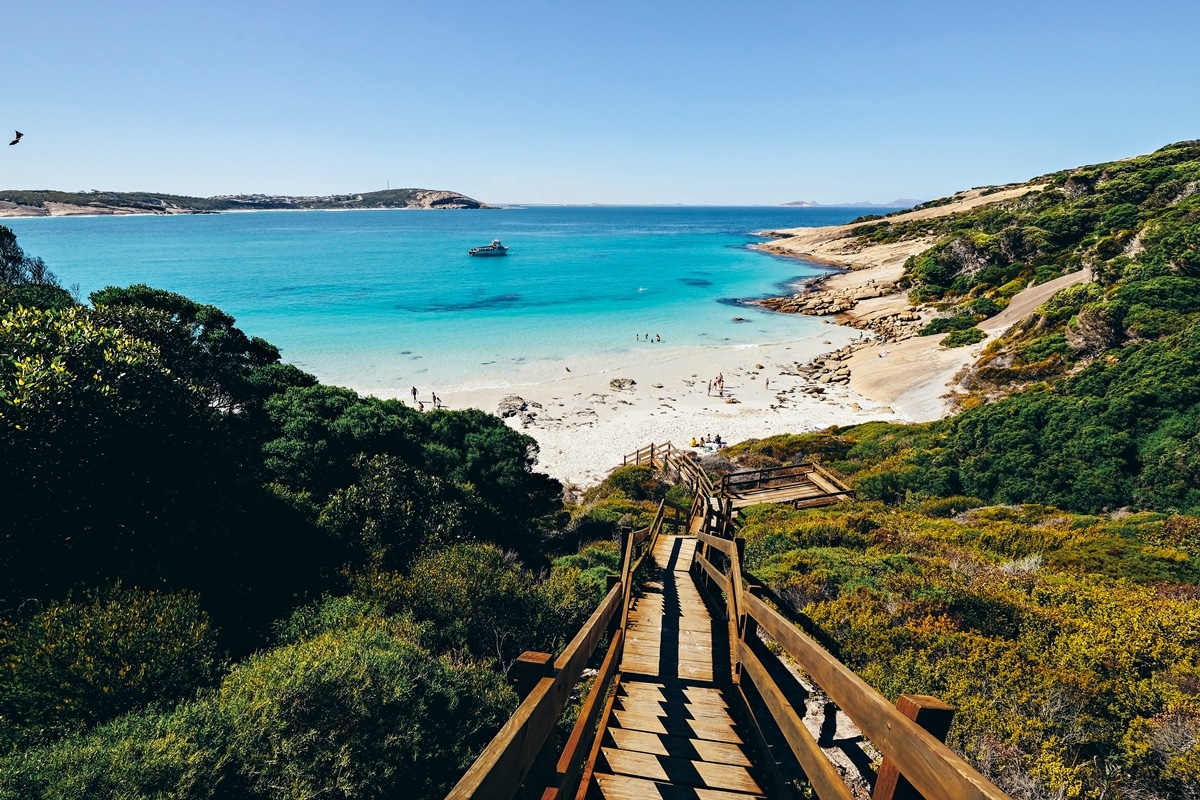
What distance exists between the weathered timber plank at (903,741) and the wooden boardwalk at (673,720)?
143 centimetres

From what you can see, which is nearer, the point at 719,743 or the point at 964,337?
the point at 719,743

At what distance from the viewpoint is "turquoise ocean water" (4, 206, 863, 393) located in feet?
116

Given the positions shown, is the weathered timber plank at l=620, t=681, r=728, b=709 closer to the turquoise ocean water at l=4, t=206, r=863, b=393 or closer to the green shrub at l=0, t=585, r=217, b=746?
the green shrub at l=0, t=585, r=217, b=746

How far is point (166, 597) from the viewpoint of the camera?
19.7 feet

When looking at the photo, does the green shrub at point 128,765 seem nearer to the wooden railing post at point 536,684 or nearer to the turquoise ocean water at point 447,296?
the wooden railing post at point 536,684

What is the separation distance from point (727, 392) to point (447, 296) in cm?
3447

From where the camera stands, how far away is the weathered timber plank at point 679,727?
4.14m

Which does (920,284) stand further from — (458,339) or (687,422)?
(458,339)

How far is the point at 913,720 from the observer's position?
2004 millimetres

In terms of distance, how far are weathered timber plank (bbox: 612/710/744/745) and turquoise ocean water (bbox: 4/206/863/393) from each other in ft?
90.2

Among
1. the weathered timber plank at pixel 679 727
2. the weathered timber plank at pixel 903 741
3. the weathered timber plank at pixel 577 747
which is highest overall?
the weathered timber plank at pixel 903 741

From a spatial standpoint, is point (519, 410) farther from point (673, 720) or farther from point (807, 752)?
point (807, 752)

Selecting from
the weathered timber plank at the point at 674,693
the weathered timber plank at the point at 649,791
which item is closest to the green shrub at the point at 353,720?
the weathered timber plank at the point at 674,693

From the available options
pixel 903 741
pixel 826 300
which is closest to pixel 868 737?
pixel 903 741
